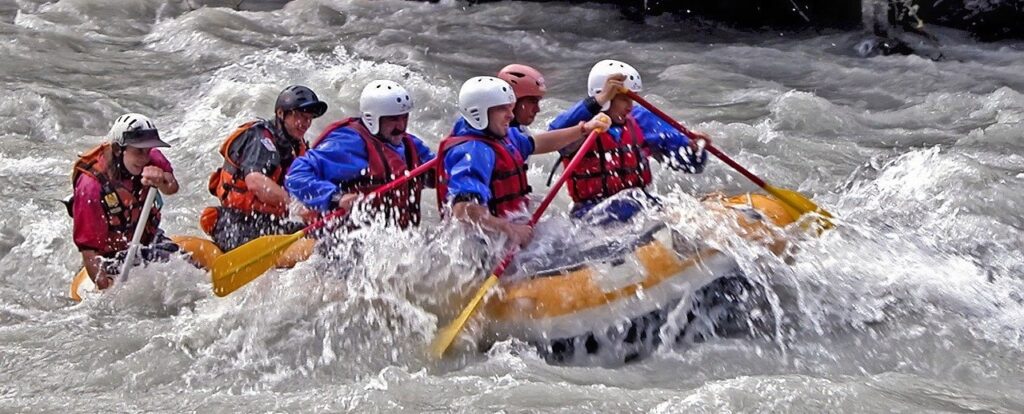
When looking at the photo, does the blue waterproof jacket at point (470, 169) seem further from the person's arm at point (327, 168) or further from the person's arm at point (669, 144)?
the person's arm at point (669, 144)

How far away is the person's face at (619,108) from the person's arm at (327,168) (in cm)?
116

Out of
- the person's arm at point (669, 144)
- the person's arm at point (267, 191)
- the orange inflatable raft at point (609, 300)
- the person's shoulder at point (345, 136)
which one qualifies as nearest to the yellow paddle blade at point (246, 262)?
the person's arm at point (267, 191)

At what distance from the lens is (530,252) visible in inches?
199

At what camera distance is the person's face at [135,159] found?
17.8 ft

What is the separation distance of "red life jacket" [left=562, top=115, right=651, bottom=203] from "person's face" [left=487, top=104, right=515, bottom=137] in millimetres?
517

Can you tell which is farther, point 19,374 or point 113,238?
point 113,238

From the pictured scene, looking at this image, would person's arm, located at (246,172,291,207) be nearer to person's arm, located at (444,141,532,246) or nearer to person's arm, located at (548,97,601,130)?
person's arm, located at (444,141,532,246)

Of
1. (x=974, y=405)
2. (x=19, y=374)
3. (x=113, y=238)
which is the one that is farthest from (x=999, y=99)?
(x=19, y=374)

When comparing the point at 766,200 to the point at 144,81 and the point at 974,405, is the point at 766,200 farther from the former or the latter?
the point at 144,81

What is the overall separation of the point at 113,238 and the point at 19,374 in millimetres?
910

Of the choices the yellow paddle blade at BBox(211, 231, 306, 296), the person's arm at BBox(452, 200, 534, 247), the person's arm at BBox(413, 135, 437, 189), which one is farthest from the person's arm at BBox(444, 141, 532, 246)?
the yellow paddle blade at BBox(211, 231, 306, 296)

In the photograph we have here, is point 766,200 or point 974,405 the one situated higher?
point 766,200

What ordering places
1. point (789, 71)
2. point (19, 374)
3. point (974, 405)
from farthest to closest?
1. point (789, 71)
2. point (19, 374)
3. point (974, 405)

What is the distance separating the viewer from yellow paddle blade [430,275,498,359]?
481 centimetres
